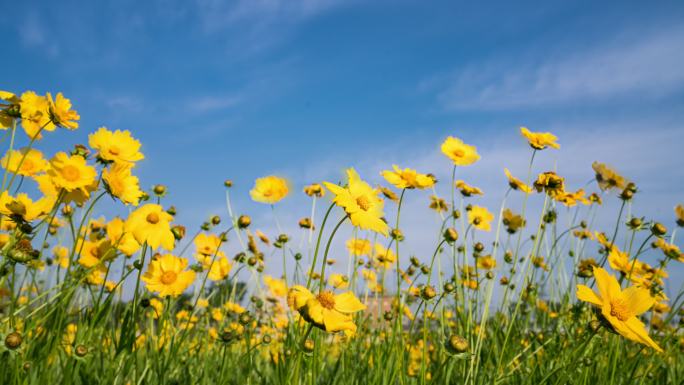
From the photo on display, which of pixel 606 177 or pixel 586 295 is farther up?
pixel 606 177

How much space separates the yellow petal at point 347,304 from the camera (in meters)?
0.86

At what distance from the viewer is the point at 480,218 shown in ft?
8.59

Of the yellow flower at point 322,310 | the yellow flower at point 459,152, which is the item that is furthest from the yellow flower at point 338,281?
the yellow flower at point 322,310

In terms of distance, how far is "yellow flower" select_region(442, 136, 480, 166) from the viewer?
186 centimetres

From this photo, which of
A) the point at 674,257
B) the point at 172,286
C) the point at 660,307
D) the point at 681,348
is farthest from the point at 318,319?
the point at 660,307

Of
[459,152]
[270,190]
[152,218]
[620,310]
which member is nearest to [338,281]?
[270,190]

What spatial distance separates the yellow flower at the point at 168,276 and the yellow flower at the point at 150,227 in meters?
0.20

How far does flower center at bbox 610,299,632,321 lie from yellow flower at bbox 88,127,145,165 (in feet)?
4.43

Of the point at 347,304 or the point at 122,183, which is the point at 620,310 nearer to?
the point at 347,304

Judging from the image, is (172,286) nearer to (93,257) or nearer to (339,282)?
(93,257)

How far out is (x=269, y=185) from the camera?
2.32 metres

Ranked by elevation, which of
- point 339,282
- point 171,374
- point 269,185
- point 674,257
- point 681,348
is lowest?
point 171,374

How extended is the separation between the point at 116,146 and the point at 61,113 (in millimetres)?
180

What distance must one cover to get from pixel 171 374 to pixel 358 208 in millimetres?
1080
